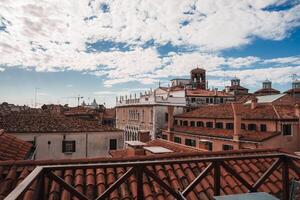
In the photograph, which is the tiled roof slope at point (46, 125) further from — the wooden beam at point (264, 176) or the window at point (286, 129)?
the wooden beam at point (264, 176)

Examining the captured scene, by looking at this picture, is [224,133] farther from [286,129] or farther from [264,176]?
[264,176]

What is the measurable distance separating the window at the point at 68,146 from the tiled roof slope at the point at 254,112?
19686 mm

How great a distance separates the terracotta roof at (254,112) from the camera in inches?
1140

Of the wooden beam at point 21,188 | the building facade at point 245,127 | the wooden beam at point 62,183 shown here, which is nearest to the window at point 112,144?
the building facade at point 245,127

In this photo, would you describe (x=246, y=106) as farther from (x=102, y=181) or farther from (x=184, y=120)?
(x=102, y=181)

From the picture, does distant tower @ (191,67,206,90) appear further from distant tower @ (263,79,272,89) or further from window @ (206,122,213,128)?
window @ (206,122,213,128)

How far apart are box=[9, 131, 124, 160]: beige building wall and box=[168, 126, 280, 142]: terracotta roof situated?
538 inches

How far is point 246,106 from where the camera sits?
115 feet

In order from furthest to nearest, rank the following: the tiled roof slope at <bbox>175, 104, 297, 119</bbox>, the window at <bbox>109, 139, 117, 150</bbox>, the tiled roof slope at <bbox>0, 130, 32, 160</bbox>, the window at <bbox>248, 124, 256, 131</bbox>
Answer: the window at <bbox>248, 124, 256, 131</bbox> → the tiled roof slope at <bbox>175, 104, 297, 119</bbox> → the window at <bbox>109, 139, 117, 150</bbox> → the tiled roof slope at <bbox>0, 130, 32, 160</bbox>

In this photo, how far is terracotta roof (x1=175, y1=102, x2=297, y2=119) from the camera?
29.0m

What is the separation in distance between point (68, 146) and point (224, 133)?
18868mm

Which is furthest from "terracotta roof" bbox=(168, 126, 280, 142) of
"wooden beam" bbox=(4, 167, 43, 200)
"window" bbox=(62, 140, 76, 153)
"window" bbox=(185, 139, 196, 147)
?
"wooden beam" bbox=(4, 167, 43, 200)

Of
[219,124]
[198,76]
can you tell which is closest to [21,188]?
[219,124]

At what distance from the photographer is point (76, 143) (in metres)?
22.3
